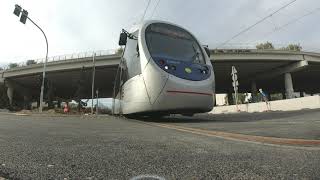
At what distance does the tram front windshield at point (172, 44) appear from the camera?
12156 mm

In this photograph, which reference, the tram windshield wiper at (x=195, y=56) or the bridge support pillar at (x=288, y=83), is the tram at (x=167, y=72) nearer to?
the tram windshield wiper at (x=195, y=56)

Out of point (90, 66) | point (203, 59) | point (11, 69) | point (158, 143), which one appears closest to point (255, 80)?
point (90, 66)

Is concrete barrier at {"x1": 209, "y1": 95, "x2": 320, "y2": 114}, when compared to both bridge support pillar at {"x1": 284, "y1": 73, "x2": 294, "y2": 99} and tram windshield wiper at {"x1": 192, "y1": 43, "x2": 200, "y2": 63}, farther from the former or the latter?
bridge support pillar at {"x1": 284, "y1": 73, "x2": 294, "y2": 99}

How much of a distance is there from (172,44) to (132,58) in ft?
5.45

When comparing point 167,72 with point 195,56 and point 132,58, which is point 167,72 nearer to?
point 195,56

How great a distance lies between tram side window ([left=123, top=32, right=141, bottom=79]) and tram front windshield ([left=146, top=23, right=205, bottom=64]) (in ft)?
2.30

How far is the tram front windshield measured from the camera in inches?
479

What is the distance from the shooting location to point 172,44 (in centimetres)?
1262

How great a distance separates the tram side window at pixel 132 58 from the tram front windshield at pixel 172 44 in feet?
2.30

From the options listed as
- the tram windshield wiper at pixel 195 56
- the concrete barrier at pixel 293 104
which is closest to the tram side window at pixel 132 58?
the tram windshield wiper at pixel 195 56

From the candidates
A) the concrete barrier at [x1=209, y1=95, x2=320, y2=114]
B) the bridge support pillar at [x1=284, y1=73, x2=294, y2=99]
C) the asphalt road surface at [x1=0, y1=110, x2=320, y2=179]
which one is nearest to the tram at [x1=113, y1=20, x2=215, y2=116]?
the asphalt road surface at [x1=0, y1=110, x2=320, y2=179]

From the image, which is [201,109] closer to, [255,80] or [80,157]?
[80,157]

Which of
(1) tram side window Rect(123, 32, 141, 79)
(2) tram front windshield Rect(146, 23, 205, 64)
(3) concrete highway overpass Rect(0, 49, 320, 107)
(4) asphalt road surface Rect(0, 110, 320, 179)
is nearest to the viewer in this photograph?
(4) asphalt road surface Rect(0, 110, 320, 179)

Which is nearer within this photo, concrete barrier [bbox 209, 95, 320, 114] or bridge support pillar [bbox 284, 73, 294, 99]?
concrete barrier [bbox 209, 95, 320, 114]
